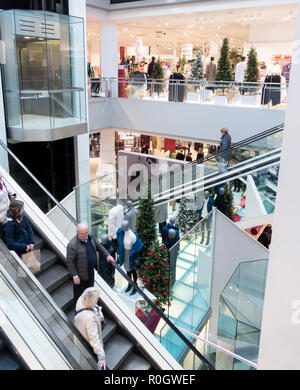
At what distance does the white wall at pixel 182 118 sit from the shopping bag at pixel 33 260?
9115 mm

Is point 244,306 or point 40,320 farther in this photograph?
point 244,306

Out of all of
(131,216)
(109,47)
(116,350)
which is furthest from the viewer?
(109,47)

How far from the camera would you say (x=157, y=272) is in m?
6.91

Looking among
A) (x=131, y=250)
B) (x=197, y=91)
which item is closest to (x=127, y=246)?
(x=131, y=250)

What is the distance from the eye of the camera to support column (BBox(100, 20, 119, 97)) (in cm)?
1667

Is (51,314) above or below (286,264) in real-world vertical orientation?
below

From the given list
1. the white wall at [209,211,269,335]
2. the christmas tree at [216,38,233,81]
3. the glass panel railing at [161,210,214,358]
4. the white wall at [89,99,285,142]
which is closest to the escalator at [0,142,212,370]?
the glass panel railing at [161,210,214,358]

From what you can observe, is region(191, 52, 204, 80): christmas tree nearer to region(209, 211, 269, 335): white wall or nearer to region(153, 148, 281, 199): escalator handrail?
region(153, 148, 281, 199): escalator handrail

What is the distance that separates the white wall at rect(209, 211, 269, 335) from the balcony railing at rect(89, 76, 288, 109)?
4.68 meters

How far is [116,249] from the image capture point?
722 cm

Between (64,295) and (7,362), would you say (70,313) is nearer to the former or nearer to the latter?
(64,295)

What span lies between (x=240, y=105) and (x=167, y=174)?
5.04m

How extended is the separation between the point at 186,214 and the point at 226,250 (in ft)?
4.58

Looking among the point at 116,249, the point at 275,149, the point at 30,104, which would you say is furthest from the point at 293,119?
the point at 30,104
